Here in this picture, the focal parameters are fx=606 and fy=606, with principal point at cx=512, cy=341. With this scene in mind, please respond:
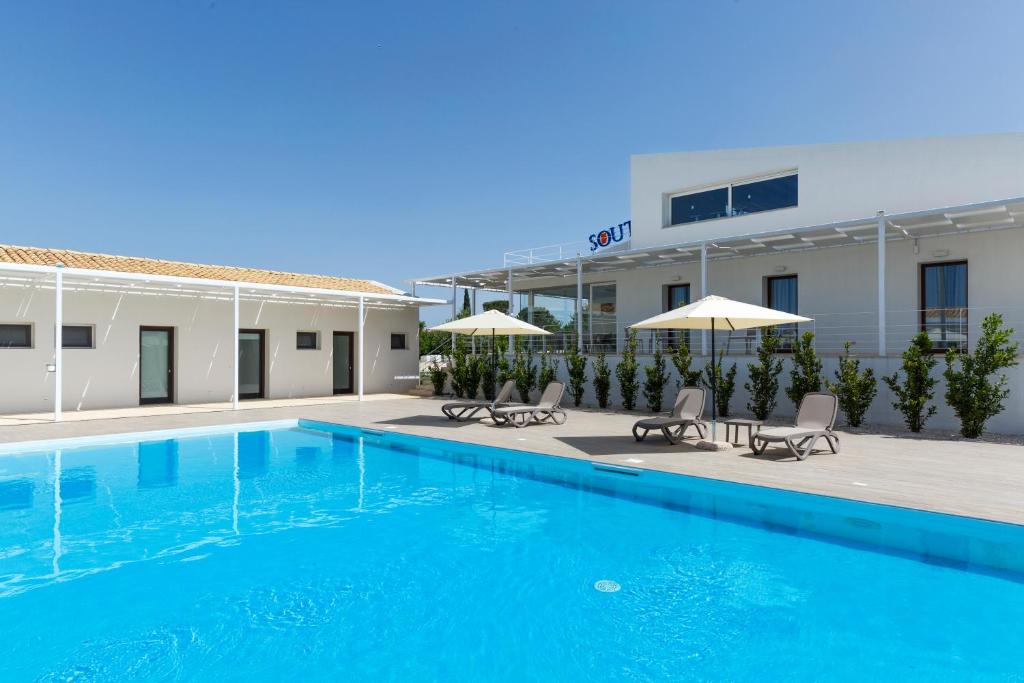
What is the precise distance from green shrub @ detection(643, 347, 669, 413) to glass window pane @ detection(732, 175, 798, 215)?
15.2 ft

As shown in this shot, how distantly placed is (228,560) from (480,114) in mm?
16659

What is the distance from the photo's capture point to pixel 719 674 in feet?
11.5

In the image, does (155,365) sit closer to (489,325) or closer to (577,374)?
(489,325)

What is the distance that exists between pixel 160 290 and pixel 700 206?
13989 millimetres

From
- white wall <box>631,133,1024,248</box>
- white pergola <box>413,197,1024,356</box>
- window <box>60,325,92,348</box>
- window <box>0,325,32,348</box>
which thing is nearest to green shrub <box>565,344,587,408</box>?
white pergola <box>413,197,1024,356</box>

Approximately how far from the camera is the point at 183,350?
52.2 feet

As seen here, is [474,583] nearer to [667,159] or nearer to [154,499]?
[154,499]

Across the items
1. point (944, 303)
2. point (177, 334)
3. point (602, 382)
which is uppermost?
point (944, 303)

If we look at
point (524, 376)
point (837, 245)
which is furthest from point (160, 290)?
point (837, 245)

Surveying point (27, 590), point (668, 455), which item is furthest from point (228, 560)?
point (668, 455)

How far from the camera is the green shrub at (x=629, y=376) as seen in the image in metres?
14.8

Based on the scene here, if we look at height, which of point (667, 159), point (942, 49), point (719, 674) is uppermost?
point (942, 49)

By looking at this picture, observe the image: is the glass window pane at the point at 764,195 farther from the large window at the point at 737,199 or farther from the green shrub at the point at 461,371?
the green shrub at the point at 461,371

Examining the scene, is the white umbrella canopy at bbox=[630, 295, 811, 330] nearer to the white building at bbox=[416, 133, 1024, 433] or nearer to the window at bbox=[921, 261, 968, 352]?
the white building at bbox=[416, 133, 1024, 433]
